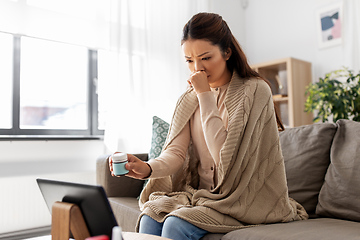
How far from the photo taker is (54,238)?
716 millimetres

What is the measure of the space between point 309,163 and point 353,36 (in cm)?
175

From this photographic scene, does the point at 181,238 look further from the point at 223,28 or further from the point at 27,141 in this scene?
the point at 27,141

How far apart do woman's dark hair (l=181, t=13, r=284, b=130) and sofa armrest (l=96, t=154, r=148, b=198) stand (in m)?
0.87

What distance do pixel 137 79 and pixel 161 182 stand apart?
1.40 meters

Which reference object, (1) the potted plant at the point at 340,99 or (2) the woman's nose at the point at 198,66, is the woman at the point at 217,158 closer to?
(2) the woman's nose at the point at 198,66

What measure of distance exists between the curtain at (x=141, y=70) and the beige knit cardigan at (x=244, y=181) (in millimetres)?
1304

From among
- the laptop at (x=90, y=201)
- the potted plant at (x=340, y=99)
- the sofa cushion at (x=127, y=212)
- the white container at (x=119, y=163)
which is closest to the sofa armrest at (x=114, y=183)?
the sofa cushion at (x=127, y=212)

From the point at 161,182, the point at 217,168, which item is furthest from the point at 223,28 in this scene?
the point at 161,182

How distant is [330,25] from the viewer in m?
2.82

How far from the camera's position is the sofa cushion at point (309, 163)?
1.42 metres

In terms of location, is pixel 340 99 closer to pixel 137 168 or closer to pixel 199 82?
pixel 199 82

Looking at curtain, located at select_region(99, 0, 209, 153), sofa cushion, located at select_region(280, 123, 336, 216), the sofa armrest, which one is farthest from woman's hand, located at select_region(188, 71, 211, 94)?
curtain, located at select_region(99, 0, 209, 153)

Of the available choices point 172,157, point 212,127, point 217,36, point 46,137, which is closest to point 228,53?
point 217,36

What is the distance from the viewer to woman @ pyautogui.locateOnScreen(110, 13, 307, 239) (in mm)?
1096
